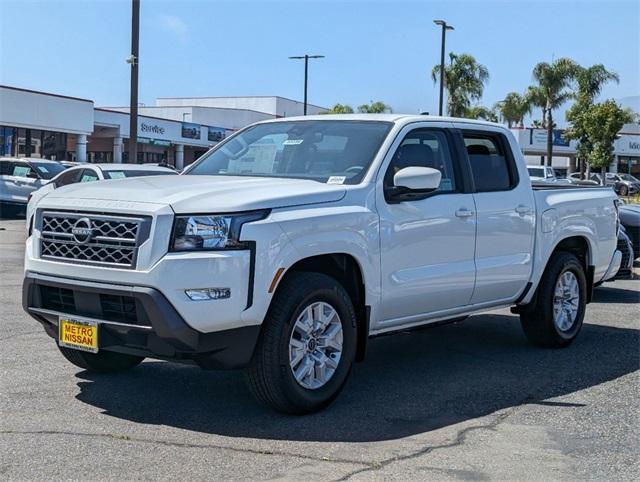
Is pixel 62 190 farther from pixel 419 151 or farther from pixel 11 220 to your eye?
pixel 11 220

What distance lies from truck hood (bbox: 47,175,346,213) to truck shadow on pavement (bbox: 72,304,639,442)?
1334mm

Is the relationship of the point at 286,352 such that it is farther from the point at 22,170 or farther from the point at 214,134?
the point at 214,134

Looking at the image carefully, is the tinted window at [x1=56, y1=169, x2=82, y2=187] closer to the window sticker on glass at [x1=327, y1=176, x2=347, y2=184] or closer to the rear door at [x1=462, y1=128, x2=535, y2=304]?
the rear door at [x1=462, y1=128, x2=535, y2=304]

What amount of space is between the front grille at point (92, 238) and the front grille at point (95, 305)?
0.20 meters

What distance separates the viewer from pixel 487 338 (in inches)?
330

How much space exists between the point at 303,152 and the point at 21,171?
63.4 ft

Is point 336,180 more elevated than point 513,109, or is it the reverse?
point 513,109

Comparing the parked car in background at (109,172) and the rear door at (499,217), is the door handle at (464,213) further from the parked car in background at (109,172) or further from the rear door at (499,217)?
the parked car in background at (109,172)

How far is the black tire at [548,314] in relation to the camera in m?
7.66

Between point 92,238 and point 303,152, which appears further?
point 303,152

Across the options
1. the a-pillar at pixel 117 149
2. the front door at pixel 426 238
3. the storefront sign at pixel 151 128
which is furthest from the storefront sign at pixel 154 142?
the front door at pixel 426 238

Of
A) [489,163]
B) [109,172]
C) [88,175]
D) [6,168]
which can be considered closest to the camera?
[489,163]

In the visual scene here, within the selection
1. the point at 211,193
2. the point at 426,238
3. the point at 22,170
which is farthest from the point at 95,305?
the point at 22,170

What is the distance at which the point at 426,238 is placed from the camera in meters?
6.22
